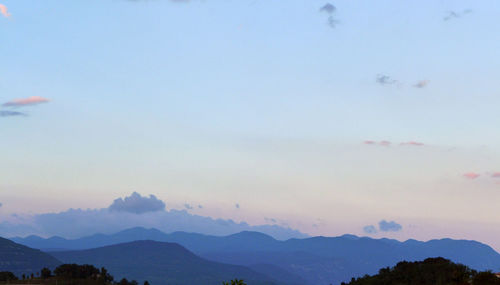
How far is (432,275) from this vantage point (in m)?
145

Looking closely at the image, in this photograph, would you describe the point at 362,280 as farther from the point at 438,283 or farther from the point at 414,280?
the point at 438,283

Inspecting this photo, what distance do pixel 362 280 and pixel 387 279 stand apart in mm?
14528

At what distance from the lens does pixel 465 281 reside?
125 meters

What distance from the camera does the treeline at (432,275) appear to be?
122188 mm

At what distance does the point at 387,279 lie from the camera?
162 m

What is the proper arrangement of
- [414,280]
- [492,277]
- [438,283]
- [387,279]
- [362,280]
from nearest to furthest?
[492,277], [438,283], [414,280], [387,279], [362,280]

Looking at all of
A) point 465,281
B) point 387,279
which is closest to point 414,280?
point 387,279

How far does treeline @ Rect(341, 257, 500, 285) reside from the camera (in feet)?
401

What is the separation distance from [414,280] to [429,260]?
18091 millimetres

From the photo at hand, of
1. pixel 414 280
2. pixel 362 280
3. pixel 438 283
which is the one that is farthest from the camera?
pixel 362 280

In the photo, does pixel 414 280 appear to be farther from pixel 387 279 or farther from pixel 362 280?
pixel 362 280

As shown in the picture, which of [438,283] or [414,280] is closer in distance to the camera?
[438,283]

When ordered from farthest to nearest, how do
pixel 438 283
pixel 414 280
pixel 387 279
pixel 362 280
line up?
pixel 362 280 < pixel 387 279 < pixel 414 280 < pixel 438 283

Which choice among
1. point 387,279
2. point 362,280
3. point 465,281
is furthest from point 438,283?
point 362,280
